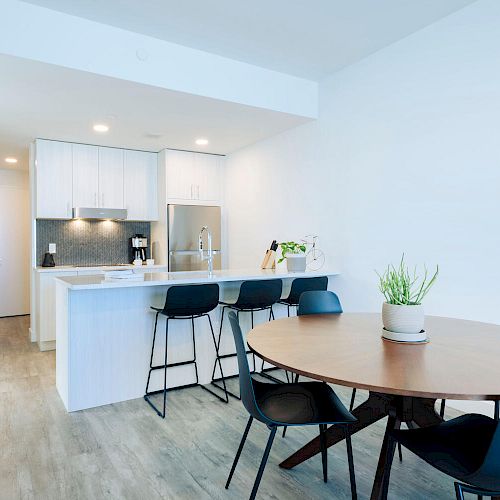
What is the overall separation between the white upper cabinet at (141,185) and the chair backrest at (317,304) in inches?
143

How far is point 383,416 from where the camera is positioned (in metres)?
2.01

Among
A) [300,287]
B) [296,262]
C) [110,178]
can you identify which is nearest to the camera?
[300,287]

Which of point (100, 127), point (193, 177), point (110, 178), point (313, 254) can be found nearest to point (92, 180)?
point (110, 178)

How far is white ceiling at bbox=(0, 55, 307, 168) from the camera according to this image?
332 cm

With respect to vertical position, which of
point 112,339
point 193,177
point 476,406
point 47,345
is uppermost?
point 193,177

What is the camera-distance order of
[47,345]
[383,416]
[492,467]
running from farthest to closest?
[47,345]
[383,416]
[492,467]

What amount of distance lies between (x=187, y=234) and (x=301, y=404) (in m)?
3.98

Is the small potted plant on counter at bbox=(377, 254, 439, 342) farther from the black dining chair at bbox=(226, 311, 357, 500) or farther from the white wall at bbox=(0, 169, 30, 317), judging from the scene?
the white wall at bbox=(0, 169, 30, 317)

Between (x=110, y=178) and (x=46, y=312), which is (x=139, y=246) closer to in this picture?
(x=110, y=178)

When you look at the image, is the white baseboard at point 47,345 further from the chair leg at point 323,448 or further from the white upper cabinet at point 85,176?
the chair leg at point 323,448

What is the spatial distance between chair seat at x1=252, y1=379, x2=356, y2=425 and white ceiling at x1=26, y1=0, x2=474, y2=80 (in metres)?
2.58

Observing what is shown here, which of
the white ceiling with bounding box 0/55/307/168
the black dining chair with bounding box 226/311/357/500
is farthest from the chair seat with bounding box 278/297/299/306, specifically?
the white ceiling with bounding box 0/55/307/168

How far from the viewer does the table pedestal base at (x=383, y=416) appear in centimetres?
164

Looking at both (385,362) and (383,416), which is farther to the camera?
(383,416)
